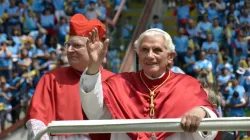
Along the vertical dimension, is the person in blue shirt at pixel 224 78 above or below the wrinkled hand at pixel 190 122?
below

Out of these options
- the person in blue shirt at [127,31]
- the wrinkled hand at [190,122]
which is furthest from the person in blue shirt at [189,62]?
the wrinkled hand at [190,122]

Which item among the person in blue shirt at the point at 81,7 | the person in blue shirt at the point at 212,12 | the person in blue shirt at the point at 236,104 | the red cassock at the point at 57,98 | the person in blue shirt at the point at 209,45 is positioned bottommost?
the person in blue shirt at the point at 236,104

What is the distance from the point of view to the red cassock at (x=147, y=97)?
17.3ft

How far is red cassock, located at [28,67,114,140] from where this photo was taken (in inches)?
273

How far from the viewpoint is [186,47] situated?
18.3 m

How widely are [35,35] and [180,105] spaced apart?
12859mm

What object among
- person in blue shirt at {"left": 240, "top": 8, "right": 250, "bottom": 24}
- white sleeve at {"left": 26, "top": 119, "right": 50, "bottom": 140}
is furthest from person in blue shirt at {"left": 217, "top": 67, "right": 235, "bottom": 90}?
white sleeve at {"left": 26, "top": 119, "right": 50, "bottom": 140}

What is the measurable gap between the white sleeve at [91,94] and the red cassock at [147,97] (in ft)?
0.39

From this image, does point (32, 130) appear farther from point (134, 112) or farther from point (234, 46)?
point (234, 46)

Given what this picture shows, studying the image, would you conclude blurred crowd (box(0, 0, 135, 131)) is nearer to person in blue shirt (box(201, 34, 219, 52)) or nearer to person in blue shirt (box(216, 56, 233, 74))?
person in blue shirt (box(201, 34, 219, 52))

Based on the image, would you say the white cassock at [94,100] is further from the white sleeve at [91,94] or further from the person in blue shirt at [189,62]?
the person in blue shirt at [189,62]

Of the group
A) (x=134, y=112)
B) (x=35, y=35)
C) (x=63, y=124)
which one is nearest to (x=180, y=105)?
(x=134, y=112)

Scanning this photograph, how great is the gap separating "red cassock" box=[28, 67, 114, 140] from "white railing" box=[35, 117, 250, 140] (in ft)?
8.01

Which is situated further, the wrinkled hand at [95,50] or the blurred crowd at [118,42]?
the blurred crowd at [118,42]
